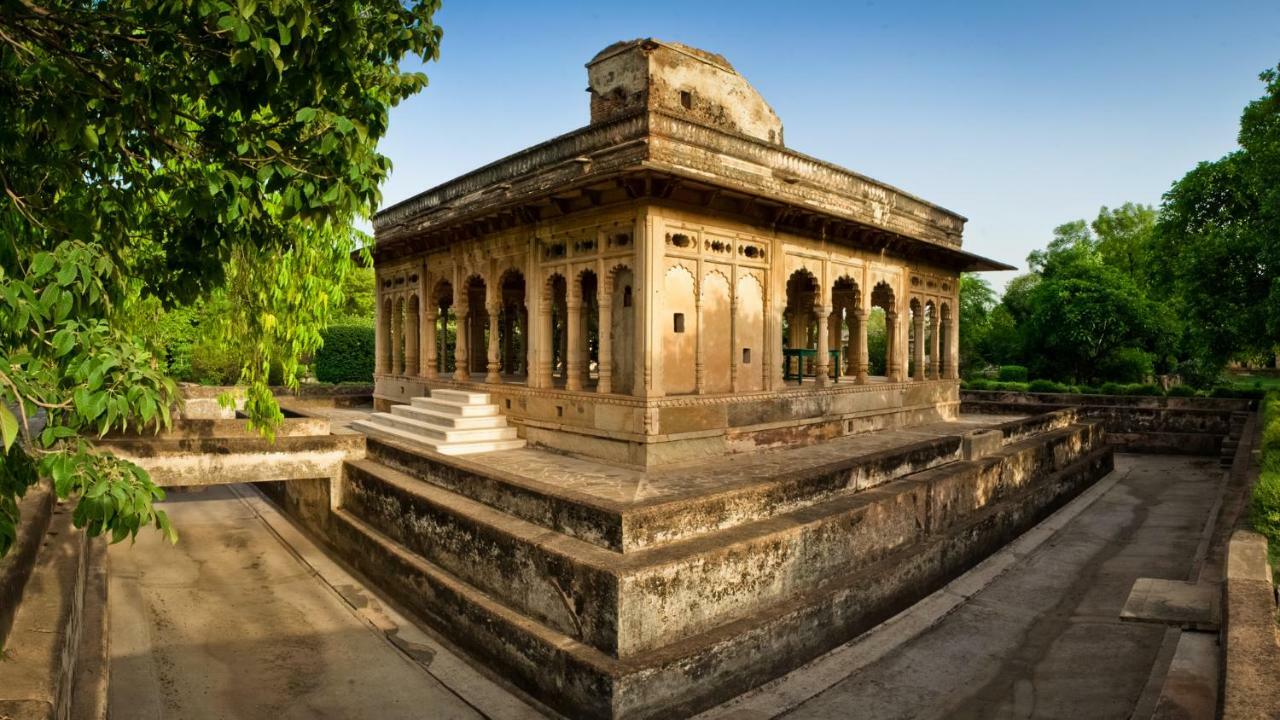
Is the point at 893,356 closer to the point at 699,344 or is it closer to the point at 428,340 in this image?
the point at 699,344

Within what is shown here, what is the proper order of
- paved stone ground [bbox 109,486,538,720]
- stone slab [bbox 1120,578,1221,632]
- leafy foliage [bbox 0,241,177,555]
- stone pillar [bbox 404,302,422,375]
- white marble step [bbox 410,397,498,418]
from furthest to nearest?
stone pillar [bbox 404,302,422,375], white marble step [bbox 410,397,498,418], paved stone ground [bbox 109,486,538,720], stone slab [bbox 1120,578,1221,632], leafy foliage [bbox 0,241,177,555]

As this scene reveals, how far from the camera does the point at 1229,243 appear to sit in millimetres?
19844

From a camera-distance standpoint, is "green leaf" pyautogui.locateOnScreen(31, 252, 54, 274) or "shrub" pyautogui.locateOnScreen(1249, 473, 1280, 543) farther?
"shrub" pyautogui.locateOnScreen(1249, 473, 1280, 543)

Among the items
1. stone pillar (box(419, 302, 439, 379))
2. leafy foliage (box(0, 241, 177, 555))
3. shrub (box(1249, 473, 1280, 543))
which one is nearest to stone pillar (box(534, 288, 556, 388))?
stone pillar (box(419, 302, 439, 379))

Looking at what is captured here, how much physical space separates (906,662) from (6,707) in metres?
7.60

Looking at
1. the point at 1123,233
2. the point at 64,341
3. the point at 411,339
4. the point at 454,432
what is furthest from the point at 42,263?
the point at 1123,233

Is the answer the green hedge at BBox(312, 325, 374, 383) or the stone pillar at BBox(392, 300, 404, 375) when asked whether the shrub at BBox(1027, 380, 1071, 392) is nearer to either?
the stone pillar at BBox(392, 300, 404, 375)

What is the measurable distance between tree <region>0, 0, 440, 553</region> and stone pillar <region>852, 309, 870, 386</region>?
12.8m

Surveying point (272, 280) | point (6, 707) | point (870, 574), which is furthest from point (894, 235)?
point (6, 707)

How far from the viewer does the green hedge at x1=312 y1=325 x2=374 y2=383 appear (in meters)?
31.0

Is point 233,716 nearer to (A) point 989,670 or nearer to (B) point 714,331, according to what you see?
(A) point 989,670

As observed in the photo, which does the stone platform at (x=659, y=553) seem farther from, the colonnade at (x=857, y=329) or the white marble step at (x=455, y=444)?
the colonnade at (x=857, y=329)

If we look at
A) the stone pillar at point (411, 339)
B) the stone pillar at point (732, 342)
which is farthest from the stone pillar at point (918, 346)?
the stone pillar at point (411, 339)

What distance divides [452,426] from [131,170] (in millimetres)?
8954
